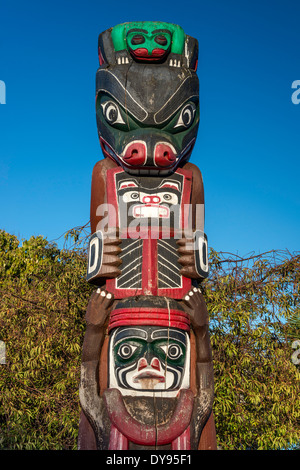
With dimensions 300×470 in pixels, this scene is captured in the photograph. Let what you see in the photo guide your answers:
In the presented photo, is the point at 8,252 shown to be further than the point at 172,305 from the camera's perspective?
Yes

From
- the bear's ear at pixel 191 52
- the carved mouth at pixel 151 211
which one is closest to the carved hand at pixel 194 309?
the carved mouth at pixel 151 211

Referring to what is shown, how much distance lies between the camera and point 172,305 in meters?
4.73

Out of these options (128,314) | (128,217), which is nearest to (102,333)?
(128,314)

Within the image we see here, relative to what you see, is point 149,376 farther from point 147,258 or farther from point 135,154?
point 135,154

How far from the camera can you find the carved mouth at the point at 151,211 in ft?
16.9

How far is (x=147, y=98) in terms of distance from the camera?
5355mm

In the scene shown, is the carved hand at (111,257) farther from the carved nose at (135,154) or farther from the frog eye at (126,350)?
the carved nose at (135,154)

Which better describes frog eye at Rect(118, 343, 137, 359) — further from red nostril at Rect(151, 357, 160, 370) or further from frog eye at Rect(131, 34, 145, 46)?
frog eye at Rect(131, 34, 145, 46)

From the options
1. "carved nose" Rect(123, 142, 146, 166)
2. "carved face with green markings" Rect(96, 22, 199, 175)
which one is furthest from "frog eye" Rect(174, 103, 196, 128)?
"carved nose" Rect(123, 142, 146, 166)

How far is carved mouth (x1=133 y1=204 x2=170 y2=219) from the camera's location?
5.16 metres

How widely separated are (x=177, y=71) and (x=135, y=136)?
35.4 inches

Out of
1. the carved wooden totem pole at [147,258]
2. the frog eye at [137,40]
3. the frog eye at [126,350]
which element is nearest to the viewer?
the carved wooden totem pole at [147,258]

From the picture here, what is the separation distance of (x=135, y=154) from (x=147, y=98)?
616mm

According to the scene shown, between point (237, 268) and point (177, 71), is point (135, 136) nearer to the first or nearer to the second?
point (177, 71)
